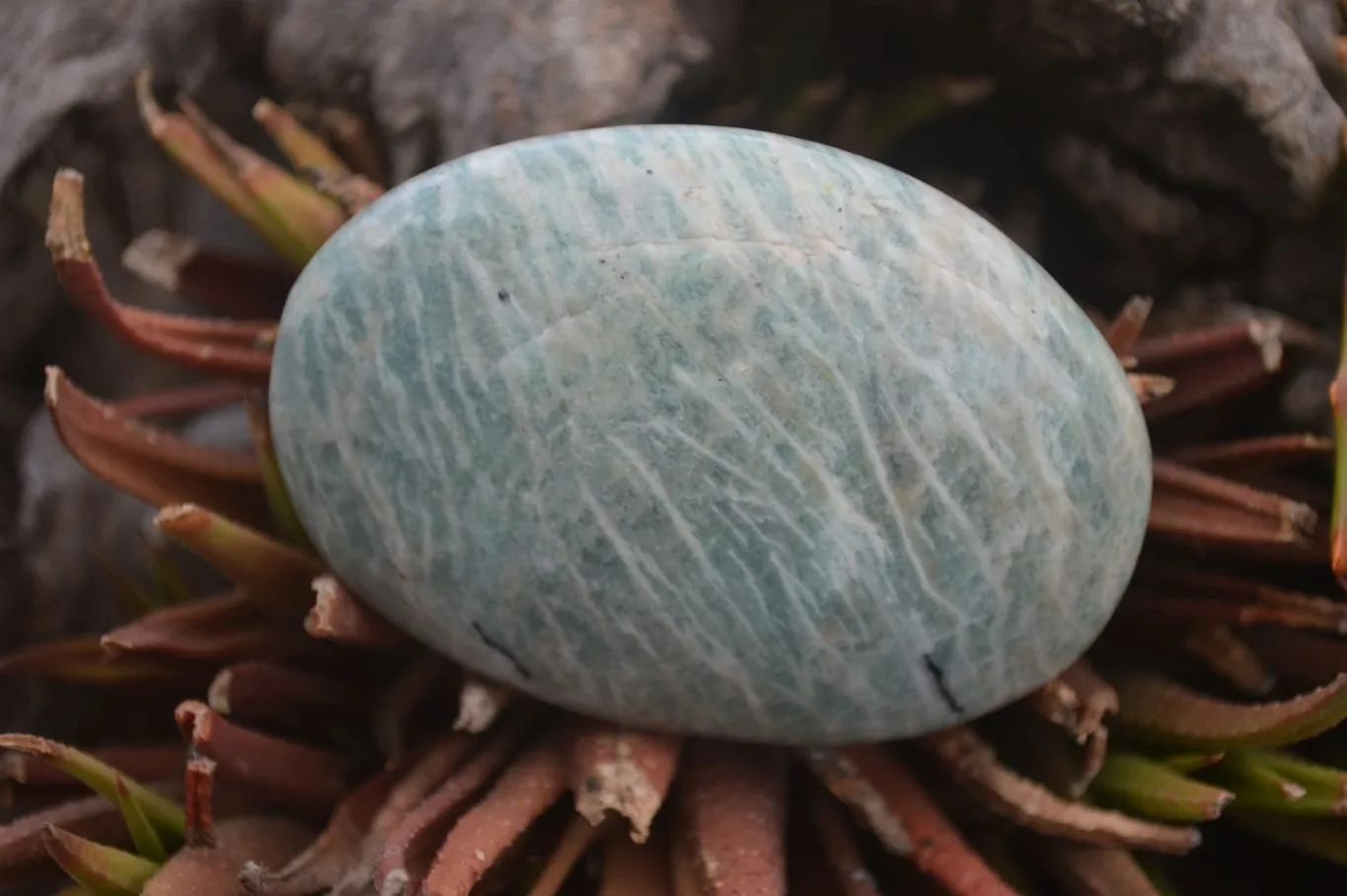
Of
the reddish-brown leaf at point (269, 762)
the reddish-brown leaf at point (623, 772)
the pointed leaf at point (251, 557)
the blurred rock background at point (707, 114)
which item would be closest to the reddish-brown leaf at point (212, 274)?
the blurred rock background at point (707, 114)

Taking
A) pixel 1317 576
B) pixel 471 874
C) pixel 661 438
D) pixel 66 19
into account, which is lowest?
pixel 1317 576

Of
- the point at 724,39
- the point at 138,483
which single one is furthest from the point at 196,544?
the point at 724,39

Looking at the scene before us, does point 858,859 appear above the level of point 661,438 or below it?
below

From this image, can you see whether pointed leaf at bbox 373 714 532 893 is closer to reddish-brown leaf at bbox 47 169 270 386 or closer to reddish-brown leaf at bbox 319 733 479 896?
reddish-brown leaf at bbox 319 733 479 896

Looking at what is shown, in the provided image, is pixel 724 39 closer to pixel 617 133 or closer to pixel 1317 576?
pixel 617 133

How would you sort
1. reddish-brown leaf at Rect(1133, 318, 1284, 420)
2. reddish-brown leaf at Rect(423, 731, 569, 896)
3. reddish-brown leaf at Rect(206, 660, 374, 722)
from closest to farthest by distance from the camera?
reddish-brown leaf at Rect(423, 731, 569, 896), reddish-brown leaf at Rect(206, 660, 374, 722), reddish-brown leaf at Rect(1133, 318, 1284, 420)

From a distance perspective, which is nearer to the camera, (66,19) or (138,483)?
(138,483)

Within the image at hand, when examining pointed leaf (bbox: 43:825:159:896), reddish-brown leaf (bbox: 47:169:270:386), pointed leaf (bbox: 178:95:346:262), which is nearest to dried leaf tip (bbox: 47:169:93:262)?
reddish-brown leaf (bbox: 47:169:270:386)

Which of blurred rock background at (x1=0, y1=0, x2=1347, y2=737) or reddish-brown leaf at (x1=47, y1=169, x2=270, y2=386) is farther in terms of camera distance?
blurred rock background at (x1=0, y1=0, x2=1347, y2=737)
